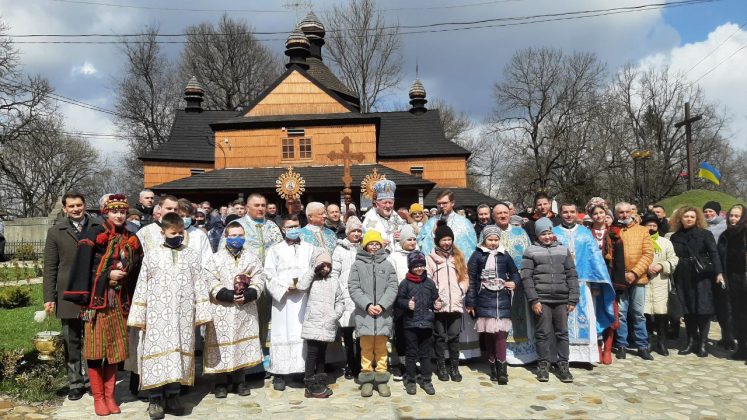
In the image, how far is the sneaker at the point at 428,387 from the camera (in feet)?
15.6

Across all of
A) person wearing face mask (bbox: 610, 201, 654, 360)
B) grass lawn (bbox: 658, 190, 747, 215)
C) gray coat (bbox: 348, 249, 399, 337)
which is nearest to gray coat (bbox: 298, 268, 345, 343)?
gray coat (bbox: 348, 249, 399, 337)

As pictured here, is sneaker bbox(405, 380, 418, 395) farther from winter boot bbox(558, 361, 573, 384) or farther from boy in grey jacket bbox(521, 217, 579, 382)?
winter boot bbox(558, 361, 573, 384)

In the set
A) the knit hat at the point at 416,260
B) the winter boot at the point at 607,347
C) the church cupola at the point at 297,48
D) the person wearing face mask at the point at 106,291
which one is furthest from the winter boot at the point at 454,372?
the church cupola at the point at 297,48

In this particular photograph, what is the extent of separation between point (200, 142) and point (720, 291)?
1073 inches

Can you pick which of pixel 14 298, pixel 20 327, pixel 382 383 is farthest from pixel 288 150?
pixel 382 383

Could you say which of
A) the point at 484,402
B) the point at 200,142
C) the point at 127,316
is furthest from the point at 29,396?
the point at 200,142

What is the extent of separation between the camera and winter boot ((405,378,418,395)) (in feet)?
15.7

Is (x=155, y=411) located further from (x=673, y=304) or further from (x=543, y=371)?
(x=673, y=304)

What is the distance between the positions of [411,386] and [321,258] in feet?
5.53

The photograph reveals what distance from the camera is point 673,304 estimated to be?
21.3 ft

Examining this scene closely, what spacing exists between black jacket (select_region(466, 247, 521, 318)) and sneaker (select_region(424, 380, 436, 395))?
99 cm

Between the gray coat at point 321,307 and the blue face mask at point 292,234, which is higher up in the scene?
the blue face mask at point 292,234

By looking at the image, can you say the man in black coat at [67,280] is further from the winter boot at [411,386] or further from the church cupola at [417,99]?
the church cupola at [417,99]

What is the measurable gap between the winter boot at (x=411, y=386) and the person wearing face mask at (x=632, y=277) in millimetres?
3134
